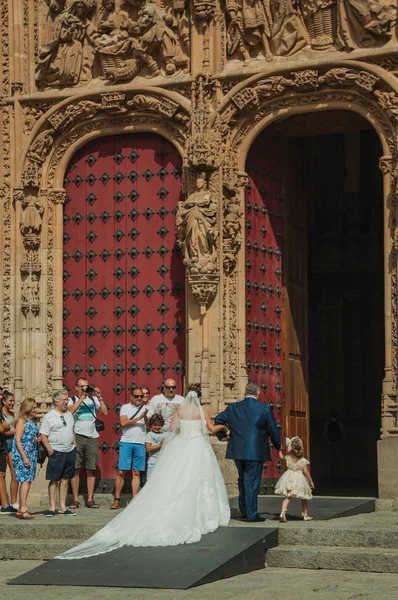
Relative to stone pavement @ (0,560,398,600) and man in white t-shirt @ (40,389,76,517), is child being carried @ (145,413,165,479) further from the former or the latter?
stone pavement @ (0,560,398,600)

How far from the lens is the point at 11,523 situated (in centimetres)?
2005

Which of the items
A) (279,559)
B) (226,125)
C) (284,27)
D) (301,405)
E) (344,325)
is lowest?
(279,559)

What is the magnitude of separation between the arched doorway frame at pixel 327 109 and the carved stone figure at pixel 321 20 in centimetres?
46

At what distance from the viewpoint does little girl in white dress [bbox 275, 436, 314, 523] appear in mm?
19344

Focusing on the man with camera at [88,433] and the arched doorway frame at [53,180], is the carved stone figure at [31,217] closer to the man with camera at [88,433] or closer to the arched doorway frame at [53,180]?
the arched doorway frame at [53,180]

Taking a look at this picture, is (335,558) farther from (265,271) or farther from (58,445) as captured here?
(265,271)

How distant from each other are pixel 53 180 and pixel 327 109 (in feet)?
16.7

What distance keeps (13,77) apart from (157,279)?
449 cm

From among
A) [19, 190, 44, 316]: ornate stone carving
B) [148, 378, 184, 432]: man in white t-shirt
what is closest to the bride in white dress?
[148, 378, 184, 432]: man in white t-shirt

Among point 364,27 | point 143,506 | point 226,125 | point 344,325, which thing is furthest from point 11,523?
point 344,325

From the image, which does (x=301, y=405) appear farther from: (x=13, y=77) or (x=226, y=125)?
(x=13, y=77)

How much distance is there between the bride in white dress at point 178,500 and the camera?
705 inches

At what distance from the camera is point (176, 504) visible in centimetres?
1848

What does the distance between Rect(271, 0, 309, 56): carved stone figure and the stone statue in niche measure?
2484 mm
